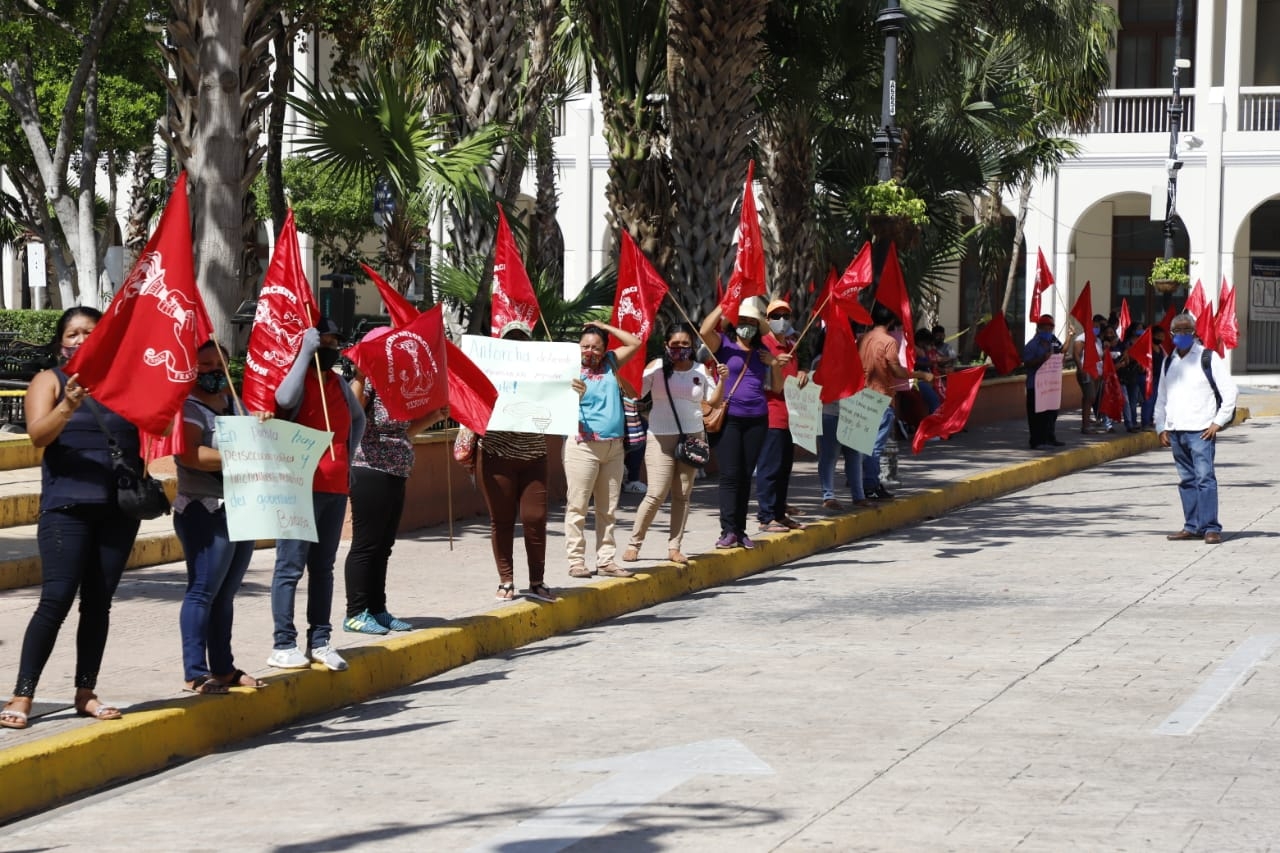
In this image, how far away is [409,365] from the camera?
993cm

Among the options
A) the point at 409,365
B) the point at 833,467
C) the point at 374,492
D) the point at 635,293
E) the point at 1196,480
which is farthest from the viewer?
the point at 833,467

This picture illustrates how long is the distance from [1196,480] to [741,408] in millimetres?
4042

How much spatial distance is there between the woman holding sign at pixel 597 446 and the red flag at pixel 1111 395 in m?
15.3

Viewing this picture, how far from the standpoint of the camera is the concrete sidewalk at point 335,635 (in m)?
7.43

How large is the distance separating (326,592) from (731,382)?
498cm

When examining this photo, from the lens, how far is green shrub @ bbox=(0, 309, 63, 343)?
34312 millimetres

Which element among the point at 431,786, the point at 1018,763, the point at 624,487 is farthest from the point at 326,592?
the point at 624,487

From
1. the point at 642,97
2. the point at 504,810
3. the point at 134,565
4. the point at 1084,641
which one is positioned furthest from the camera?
the point at 642,97

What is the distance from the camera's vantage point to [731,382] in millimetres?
13391

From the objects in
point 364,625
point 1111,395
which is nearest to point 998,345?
point 1111,395

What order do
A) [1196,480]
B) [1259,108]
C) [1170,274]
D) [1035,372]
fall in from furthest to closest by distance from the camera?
[1259,108] < [1170,274] < [1035,372] < [1196,480]

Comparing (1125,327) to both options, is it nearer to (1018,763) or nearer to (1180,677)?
(1180,677)

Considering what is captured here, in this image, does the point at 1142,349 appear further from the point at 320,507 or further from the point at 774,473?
the point at 320,507

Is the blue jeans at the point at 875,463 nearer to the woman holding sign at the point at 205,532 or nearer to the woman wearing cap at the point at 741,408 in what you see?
the woman wearing cap at the point at 741,408
